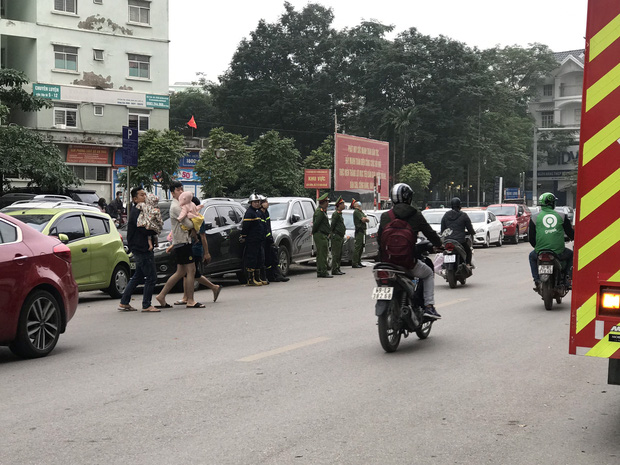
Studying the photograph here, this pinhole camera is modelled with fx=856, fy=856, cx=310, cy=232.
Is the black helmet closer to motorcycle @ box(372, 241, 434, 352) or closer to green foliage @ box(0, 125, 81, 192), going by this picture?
motorcycle @ box(372, 241, 434, 352)

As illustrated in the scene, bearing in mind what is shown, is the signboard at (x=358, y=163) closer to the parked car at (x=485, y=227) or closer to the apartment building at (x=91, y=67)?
the apartment building at (x=91, y=67)

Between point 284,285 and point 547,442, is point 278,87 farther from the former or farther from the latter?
point 547,442

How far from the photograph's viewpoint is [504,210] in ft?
127

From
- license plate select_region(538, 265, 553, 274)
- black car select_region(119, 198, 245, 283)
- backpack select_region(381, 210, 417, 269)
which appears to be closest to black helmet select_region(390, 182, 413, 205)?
backpack select_region(381, 210, 417, 269)

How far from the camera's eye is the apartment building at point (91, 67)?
44344 millimetres

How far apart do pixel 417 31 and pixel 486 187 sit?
1867 cm

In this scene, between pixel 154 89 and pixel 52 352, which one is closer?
pixel 52 352

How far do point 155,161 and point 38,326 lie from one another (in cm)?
3122

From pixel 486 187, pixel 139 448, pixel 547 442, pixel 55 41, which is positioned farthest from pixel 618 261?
pixel 486 187

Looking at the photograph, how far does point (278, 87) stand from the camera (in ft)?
252

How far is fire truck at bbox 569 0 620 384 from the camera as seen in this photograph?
527 cm

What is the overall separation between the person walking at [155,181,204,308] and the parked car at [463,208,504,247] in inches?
848

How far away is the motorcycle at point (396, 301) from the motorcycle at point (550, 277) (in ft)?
12.6

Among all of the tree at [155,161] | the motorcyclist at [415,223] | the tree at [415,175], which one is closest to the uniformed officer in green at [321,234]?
the motorcyclist at [415,223]
